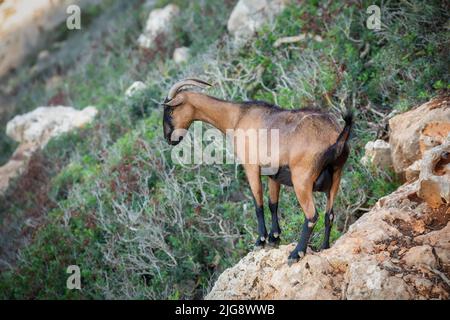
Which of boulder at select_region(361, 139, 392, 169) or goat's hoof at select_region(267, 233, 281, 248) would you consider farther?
boulder at select_region(361, 139, 392, 169)

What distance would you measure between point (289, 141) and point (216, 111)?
108 centimetres

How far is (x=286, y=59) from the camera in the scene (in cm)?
1329

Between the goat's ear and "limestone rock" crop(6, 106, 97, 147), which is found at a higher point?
the goat's ear

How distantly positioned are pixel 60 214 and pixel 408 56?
8.14 m

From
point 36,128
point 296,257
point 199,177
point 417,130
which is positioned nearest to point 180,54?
point 36,128

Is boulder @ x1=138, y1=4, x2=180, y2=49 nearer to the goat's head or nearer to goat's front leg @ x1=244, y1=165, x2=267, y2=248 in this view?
the goat's head

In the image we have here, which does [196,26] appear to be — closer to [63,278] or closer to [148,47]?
[148,47]

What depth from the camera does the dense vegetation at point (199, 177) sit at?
34.0 ft

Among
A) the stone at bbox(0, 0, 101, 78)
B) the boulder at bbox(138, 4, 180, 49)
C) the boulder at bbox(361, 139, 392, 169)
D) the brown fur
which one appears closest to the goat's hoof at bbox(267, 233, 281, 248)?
the brown fur

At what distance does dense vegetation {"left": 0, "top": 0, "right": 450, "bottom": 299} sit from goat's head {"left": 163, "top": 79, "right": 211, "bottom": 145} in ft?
8.08

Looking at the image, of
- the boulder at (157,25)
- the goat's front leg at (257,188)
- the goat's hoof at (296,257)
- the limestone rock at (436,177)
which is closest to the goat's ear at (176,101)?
the goat's front leg at (257,188)

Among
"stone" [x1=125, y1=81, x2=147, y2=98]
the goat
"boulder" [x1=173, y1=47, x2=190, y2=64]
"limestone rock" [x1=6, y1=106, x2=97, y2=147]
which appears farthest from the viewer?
"limestone rock" [x1=6, y1=106, x2=97, y2=147]

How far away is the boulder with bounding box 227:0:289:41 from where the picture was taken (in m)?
14.9
